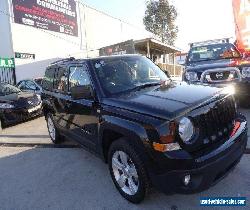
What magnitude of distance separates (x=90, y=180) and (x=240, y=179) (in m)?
2.20

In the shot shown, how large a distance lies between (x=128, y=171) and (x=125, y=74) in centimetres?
154

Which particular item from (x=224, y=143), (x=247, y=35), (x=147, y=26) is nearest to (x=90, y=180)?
(x=224, y=143)

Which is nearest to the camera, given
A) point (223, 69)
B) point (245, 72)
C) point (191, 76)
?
point (245, 72)

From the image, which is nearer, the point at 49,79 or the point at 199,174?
the point at 199,174

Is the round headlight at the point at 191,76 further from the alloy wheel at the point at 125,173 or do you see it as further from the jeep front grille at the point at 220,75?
the alloy wheel at the point at 125,173

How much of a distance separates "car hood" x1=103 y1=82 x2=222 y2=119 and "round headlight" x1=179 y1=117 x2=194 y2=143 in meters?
0.10

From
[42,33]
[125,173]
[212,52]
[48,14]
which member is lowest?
[125,173]

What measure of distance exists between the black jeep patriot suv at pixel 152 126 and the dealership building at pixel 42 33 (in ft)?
41.3

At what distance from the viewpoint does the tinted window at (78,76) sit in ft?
15.3

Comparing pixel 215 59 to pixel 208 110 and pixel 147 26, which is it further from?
pixel 147 26

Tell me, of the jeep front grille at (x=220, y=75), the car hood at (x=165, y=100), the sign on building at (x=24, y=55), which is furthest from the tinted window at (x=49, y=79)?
the sign on building at (x=24, y=55)

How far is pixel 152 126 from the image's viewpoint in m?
3.24

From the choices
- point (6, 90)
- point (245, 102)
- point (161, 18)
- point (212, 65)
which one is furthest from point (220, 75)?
point (161, 18)

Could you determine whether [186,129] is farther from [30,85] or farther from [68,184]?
[30,85]
